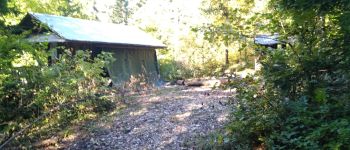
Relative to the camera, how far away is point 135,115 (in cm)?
920

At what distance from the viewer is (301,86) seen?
16.0 feet

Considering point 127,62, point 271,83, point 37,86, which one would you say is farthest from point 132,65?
point 271,83

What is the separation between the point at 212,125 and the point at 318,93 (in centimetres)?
319

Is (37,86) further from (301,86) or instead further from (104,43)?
(104,43)

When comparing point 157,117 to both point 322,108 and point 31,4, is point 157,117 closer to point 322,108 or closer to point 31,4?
point 322,108

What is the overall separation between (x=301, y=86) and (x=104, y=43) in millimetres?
12095

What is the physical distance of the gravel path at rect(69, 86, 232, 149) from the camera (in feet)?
22.5

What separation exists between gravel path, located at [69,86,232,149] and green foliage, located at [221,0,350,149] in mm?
1638

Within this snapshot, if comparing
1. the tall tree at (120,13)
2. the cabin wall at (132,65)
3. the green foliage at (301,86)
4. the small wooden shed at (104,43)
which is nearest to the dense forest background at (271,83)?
the green foliage at (301,86)

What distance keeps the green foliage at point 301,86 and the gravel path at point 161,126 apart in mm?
1638

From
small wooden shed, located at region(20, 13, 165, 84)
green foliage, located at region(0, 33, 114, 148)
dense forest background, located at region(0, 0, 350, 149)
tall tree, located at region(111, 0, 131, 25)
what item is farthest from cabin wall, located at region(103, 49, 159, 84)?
tall tree, located at region(111, 0, 131, 25)

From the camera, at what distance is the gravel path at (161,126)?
6855 mm

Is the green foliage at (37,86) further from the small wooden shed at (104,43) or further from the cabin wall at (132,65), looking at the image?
the cabin wall at (132,65)

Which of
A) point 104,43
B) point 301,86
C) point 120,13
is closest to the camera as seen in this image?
point 301,86
